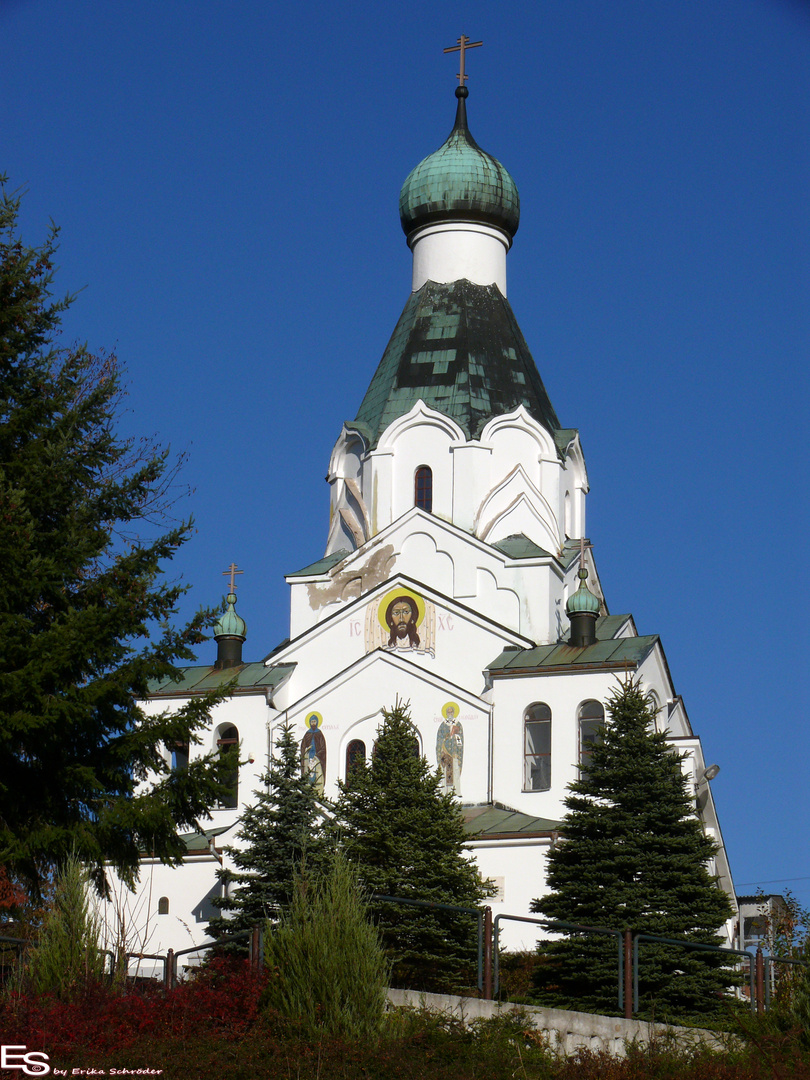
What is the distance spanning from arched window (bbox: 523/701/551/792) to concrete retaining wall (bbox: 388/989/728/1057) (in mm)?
12420

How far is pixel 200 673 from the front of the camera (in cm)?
2927

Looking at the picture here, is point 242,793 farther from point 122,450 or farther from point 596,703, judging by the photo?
point 122,450

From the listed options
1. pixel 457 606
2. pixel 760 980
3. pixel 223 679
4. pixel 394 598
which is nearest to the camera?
pixel 760 980

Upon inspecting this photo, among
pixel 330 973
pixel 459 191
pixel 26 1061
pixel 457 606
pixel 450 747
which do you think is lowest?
pixel 26 1061

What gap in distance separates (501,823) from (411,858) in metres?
5.06

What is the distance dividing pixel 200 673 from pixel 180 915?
5.02 metres

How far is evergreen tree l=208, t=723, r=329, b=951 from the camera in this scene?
19.8 metres

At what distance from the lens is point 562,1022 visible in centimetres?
1316

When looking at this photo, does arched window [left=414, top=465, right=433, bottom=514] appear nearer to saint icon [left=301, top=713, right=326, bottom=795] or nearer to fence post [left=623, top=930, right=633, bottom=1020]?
saint icon [left=301, top=713, right=326, bottom=795]

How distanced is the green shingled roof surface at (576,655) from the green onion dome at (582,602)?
57 centimetres

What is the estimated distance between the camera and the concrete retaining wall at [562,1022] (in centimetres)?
1305

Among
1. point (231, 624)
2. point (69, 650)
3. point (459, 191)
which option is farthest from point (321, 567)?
point (69, 650)

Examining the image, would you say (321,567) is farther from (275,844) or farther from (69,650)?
(69,650)

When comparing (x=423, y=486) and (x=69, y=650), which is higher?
(x=423, y=486)
